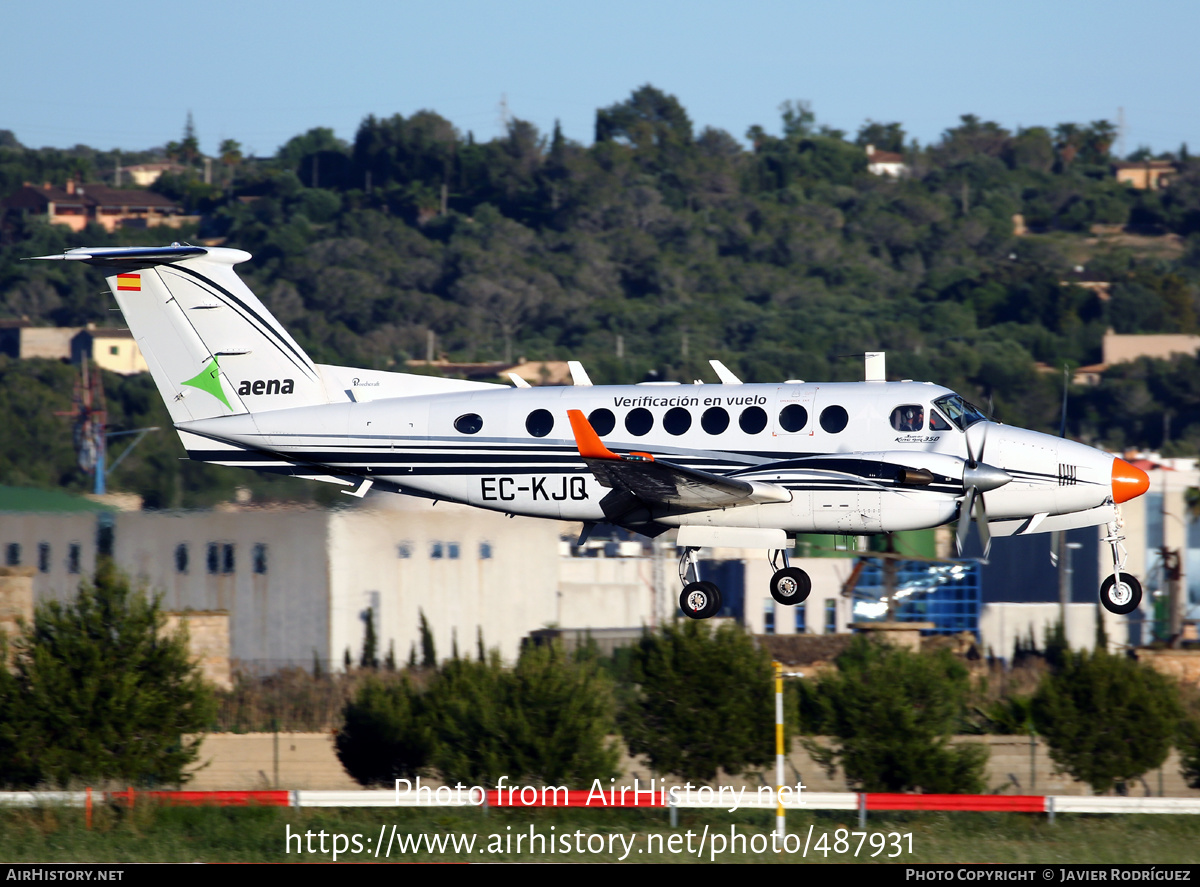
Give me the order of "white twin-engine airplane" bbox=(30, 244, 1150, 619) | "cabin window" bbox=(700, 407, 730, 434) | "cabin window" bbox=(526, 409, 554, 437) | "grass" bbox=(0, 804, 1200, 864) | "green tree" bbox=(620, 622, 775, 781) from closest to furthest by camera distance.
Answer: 1. "white twin-engine airplane" bbox=(30, 244, 1150, 619)
2. "cabin window" bbox=(700, 407, 730, 434)
3. "cabin window" bbox=(526, 409, 554, 437)
4. "grass" bbox=(0, 804, 1200, 864)
5. "green tree" bbox=(620, 622, 775, 781)

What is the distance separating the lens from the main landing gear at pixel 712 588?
1970 centimetres

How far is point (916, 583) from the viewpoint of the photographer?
5888 centimetres

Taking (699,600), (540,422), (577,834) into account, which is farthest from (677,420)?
(577,834)

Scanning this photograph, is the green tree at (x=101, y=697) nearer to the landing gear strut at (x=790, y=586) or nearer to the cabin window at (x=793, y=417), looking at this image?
the landing gear strut at (x=790, y=586)

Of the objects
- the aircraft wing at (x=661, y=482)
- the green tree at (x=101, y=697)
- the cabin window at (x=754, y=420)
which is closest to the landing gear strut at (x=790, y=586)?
the aircraft wing at (x=661, y=482)

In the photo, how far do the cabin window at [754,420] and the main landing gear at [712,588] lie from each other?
71.6 inches

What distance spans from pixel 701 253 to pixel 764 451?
122881 mm

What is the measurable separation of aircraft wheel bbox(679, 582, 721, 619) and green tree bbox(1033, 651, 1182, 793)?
21390 millimetres

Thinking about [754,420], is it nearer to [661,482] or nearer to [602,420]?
[661,482]

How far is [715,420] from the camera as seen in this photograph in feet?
65.4

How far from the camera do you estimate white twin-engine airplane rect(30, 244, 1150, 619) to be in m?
19.4

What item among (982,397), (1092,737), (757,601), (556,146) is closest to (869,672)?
(1092,737)

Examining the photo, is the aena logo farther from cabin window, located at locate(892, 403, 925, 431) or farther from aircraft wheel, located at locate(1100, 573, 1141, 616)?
aircraft wheel, located at locate(1100, 573, 1141, 616)

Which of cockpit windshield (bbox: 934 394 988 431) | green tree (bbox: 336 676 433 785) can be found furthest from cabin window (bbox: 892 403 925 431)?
green tree (bbox: 336 676 433 785)
